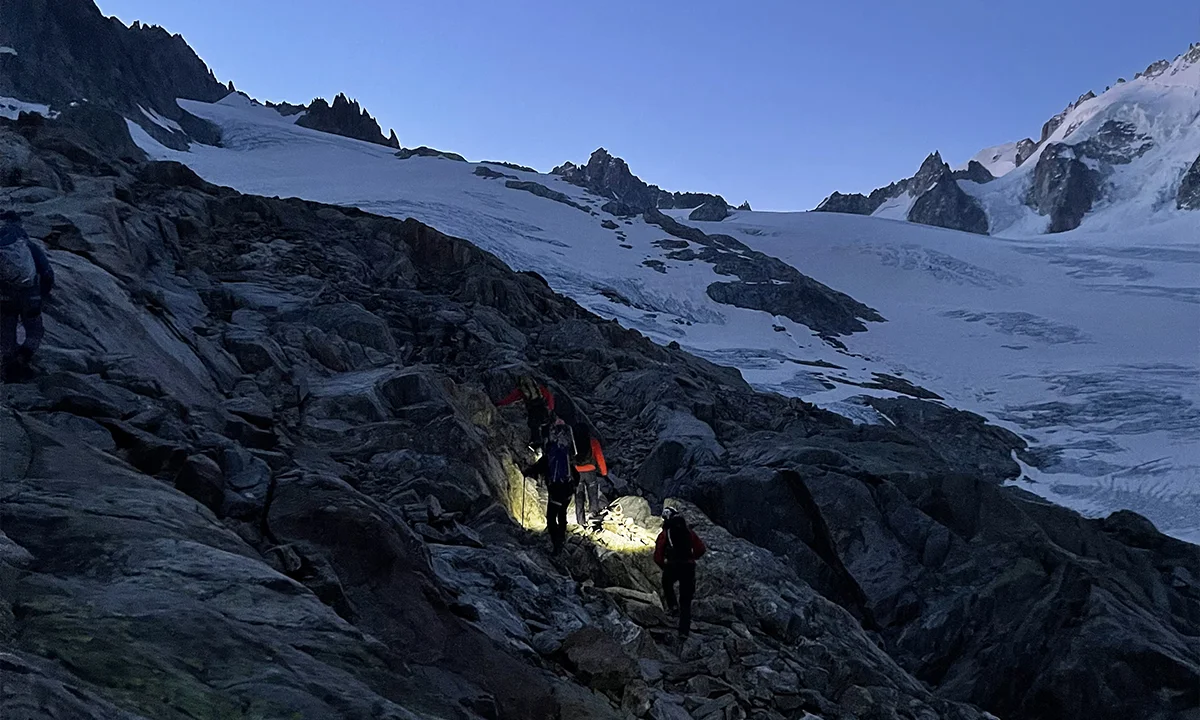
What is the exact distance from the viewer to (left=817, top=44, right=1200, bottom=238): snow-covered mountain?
350 ft

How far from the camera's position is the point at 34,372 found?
6.38 metres

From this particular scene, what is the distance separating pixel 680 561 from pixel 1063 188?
134256 millimetres

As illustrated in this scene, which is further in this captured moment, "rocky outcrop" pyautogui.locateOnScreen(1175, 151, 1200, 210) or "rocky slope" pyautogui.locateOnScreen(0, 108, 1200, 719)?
"rocky outcrop" pyautogui.locateOnScreen(1175, 151, 1200, 210)

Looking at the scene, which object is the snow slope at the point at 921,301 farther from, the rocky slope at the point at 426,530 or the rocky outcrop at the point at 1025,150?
the rocky outcrop at the point at 1025,150

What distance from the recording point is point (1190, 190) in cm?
9869

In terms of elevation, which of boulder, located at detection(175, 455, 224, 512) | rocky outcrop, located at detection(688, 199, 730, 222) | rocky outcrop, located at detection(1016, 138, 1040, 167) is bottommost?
boulder, located at detection(175, 455, 224, 512)

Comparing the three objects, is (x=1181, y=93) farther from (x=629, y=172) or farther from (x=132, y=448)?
(x=132, y=448)

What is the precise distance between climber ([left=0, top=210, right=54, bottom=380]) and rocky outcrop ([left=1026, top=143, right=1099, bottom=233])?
428 feet

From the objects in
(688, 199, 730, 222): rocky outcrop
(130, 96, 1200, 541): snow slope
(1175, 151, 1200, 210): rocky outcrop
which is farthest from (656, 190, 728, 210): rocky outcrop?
(1175, 151, 1200, 210): rocky outcrop

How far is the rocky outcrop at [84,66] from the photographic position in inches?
2675

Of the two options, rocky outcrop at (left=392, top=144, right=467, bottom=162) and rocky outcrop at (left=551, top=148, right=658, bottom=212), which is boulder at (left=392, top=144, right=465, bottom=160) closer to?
rocky outcrop at (left=392, top=144, right=467, bottom=162)

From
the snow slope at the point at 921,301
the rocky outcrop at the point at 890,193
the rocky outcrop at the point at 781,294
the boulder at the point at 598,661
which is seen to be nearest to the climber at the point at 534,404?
the boulder at the point at 598,661

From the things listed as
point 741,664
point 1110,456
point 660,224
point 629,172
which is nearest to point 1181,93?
point 629,172

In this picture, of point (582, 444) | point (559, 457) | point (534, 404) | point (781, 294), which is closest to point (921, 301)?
point (781, 294)
